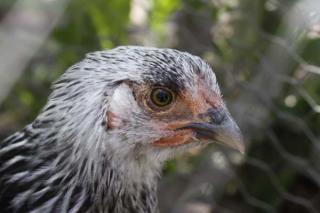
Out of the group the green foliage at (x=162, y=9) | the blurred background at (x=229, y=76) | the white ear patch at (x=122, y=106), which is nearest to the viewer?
the white ear patch at (x=122, y=106)

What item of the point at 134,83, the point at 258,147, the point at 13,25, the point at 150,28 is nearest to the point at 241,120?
the point at 258,147

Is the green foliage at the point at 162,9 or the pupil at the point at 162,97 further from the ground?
the green foliage at the point at 162,9

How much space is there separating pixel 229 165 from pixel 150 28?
2.07 ft

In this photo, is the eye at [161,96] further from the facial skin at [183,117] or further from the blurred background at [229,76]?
the blurred background at [229,76]

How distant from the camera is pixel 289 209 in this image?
8.22ft

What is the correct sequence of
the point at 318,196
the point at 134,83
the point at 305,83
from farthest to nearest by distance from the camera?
the point at 318,196 < the point at 305,83 < the point at 134,83

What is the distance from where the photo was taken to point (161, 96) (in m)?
1.45

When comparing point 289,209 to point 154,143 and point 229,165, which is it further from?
point 154,143

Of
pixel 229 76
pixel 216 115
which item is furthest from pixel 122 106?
pixel 229 76

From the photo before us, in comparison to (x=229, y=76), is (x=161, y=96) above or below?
below

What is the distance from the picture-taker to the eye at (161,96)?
1.45m

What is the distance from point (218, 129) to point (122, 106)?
0.22 metres

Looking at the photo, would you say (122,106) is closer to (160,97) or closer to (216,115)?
(160,97)

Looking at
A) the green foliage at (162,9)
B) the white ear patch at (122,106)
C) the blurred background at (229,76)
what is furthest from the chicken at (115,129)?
the green foliage at (162,9)
